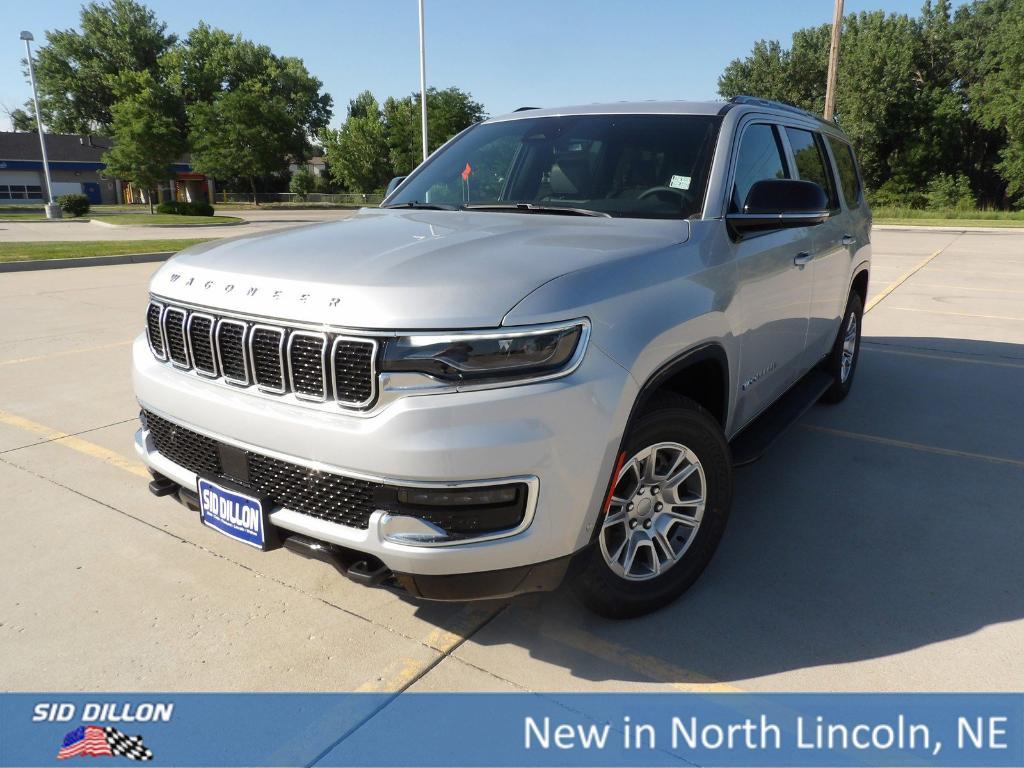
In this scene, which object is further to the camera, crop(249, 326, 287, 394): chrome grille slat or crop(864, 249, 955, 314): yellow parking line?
crop(864, 249, 955, 314): yellow parking line

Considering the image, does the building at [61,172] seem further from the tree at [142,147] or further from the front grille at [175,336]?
the front grille at [175,336]

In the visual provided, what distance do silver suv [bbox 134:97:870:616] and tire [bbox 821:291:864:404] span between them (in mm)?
1853

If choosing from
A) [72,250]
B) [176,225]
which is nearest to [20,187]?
[176,225]

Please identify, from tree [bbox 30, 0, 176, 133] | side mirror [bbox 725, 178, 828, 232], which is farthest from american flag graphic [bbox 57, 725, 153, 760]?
tree [bbox 30, 0, 176, 133]

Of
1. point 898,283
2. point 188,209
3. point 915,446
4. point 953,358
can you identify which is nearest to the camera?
point 915,446

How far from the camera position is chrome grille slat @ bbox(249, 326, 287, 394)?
242 centimetres

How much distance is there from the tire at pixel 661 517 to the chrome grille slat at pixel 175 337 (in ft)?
5.40

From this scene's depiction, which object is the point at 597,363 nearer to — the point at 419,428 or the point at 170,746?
the point at 419,428

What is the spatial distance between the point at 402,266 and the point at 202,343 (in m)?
0.85

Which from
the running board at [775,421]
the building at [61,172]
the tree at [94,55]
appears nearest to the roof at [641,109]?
the running board at [775,421]

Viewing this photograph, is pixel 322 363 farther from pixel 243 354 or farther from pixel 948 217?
pixel 948 217

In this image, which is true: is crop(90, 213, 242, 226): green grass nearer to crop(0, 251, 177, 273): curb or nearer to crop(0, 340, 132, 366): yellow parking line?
crop(0, 251, 177, 273): curb

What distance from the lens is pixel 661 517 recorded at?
2.91 m

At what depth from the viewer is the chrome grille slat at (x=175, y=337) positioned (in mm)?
2812
